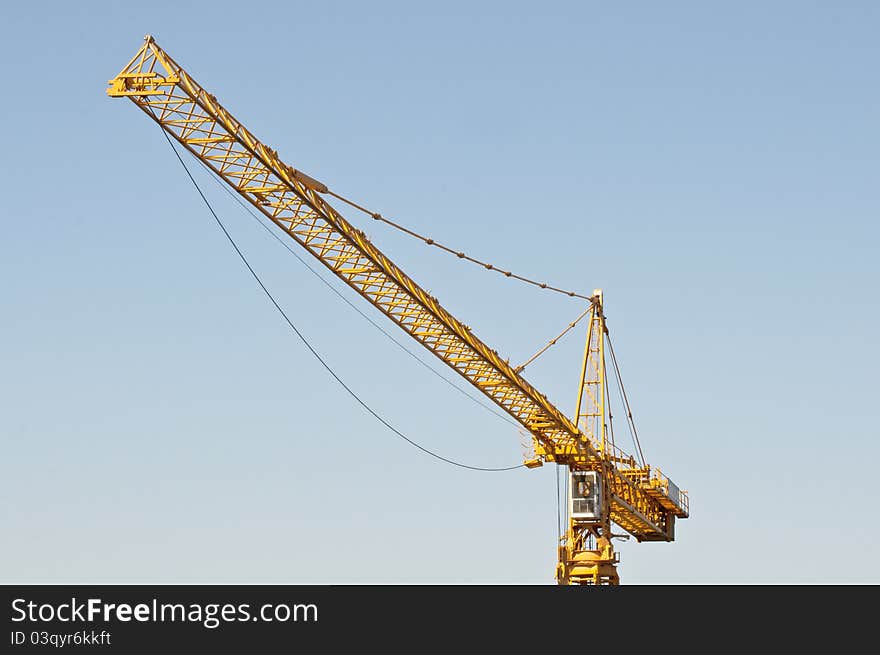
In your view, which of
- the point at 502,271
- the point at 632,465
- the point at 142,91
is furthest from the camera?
the point at 632,465

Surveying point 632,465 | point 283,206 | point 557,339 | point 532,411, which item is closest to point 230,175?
point 283,206

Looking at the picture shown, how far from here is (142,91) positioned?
51.3 meters

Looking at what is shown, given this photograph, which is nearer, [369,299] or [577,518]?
[369,299]

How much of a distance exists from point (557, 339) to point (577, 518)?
10.9 m

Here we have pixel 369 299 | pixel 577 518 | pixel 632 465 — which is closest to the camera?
pixel 369 299

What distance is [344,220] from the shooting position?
199 feet

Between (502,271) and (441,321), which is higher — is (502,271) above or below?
above

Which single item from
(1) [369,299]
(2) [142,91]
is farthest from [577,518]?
(2) [142,91]

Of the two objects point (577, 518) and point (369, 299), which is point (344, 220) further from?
point (577, 518)
